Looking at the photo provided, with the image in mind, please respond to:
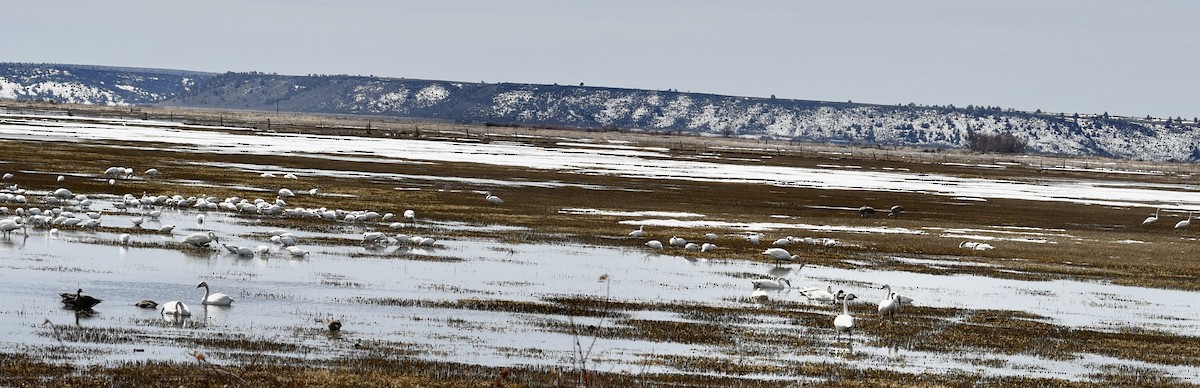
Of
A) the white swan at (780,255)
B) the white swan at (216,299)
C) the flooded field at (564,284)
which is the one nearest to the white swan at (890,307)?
the flooded field at (564,284)

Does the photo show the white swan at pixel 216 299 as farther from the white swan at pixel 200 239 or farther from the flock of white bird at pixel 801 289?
the flock of white bird at pixel 801 289

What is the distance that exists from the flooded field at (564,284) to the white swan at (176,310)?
197 mm

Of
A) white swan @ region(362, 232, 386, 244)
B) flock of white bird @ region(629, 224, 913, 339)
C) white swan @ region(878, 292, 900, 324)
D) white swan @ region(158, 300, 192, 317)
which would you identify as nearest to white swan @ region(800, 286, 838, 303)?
flock of white bird @ region(629, 224, 913, 339)

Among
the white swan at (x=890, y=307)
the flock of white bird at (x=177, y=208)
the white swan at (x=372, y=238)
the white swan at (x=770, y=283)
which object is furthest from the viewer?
the white swan at (x=372, y=238)

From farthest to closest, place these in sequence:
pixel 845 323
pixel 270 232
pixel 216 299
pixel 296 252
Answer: pixel 270 232, pixel 296 252, pixel 845 323, pixel 216 299

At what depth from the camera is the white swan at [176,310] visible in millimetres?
20641

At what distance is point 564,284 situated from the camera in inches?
1058

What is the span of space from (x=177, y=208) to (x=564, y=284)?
15443 millimetres

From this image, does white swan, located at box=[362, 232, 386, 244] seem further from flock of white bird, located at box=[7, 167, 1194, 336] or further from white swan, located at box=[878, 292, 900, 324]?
white swan, located at box=[878, 292, 900, 324]

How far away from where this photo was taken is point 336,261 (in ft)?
94.6

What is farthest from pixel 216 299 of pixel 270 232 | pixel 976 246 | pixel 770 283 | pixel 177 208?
pixel 976 246

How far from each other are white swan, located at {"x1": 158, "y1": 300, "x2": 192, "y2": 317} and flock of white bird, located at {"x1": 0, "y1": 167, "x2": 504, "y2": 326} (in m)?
7.90

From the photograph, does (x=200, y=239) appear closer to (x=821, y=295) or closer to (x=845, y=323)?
(x=821, y=295)

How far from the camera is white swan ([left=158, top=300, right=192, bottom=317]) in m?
20.6
